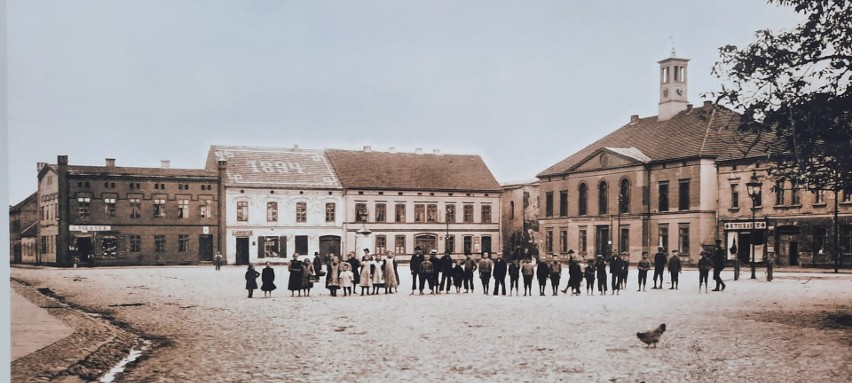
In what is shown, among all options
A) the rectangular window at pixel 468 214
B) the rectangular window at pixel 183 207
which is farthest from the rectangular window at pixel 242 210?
the rectangular window at pixel 468 214

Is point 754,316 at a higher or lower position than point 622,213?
lower

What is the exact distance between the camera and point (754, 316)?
6.64 meters

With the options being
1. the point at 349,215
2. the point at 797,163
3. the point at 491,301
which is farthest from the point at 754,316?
the point at 349,215

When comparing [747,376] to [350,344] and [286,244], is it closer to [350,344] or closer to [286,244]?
[350,344]

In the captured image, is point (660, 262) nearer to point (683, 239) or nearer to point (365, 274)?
point (683, 239)

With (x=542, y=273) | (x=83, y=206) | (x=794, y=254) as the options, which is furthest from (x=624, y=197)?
(x=83, y=206)

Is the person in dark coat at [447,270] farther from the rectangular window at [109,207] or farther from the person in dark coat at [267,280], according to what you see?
the rectangular window at [109,207]

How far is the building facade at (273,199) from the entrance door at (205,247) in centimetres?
37

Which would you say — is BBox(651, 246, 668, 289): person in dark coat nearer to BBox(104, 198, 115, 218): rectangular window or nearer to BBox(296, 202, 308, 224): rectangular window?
BBox(104, 198, 115, 218): rectangular window

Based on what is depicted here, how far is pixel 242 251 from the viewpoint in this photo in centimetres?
1090

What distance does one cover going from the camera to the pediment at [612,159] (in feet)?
25.0

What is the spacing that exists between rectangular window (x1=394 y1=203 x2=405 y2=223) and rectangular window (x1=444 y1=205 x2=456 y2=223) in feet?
5.07

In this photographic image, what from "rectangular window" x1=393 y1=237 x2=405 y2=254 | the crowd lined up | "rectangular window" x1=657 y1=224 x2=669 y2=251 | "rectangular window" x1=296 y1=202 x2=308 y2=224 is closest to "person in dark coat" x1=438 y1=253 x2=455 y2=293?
the crowd lined up

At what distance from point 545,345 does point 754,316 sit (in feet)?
5.77
